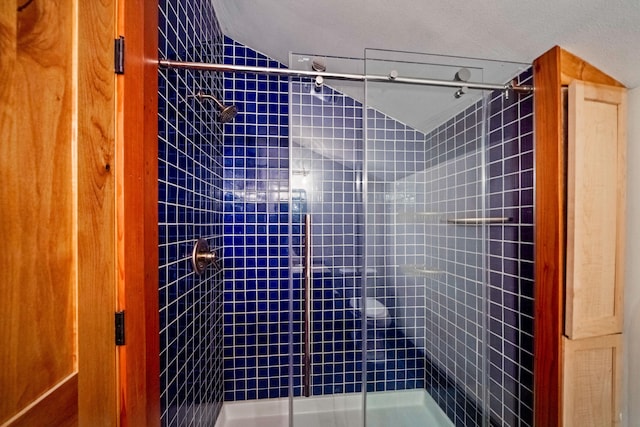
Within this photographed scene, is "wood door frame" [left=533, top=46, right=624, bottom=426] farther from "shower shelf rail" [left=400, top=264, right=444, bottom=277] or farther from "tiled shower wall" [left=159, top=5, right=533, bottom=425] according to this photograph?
"shower shelf rail" [left=400, top=264, right=444, bottom=277]

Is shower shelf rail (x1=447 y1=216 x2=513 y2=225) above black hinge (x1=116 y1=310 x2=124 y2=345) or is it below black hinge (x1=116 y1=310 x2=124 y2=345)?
above

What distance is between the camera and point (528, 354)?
1103 millimetres

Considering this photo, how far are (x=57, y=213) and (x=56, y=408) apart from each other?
368 millimetres

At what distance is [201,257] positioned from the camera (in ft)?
3.86

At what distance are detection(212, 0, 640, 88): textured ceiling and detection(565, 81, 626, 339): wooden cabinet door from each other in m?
0.15

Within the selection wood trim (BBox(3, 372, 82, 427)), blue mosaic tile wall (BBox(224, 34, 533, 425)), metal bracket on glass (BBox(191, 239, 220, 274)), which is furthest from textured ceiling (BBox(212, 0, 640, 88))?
wood trim (BBox(3, 372, 82, 427))

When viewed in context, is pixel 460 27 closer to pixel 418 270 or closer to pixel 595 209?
pixel 595 209

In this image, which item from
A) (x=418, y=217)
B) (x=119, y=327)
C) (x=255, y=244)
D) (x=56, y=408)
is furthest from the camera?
(x=255, y=244)

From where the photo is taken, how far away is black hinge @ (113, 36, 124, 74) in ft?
1.90

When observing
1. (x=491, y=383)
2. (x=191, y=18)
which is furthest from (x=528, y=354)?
(x=191, y=18)

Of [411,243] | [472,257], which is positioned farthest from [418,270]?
[472,257]

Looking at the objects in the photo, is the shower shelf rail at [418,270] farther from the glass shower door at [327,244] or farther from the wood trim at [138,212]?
the wood trim at [138,212]

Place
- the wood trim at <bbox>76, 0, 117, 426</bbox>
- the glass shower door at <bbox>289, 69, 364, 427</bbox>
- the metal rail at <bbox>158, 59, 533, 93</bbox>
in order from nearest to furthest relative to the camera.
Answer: the wood trim at <bbox>76, 0, 117, 426</bbox> → the metal rail at <bbox>158, 59, 533, 93</bbox> → the glass shower door at <bbox>289, 69, 364, 427</bbox>

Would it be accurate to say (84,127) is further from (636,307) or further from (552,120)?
(636,307)
